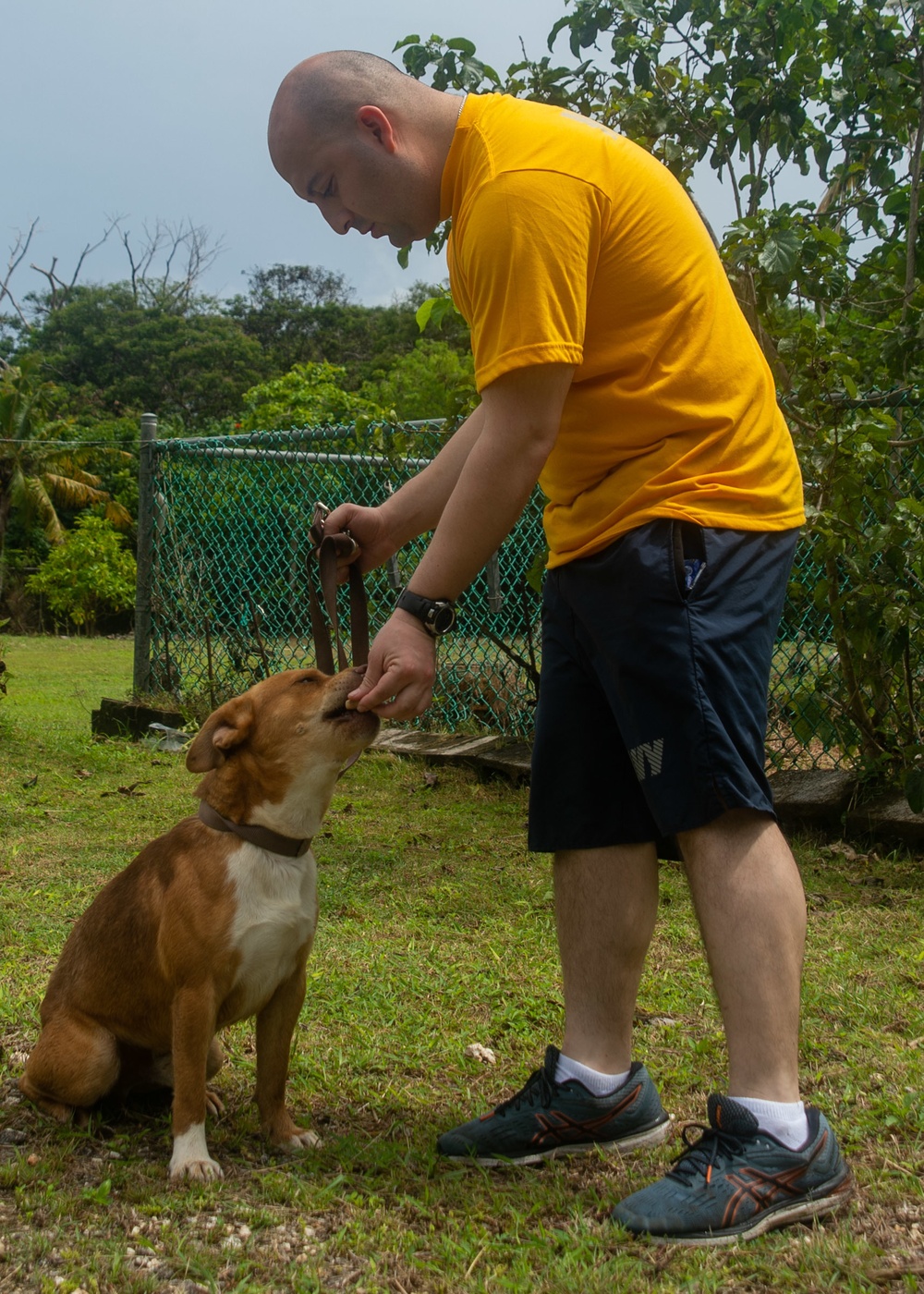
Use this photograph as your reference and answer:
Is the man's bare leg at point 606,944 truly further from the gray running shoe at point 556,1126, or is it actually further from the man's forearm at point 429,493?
the man's forearm at point 429,493

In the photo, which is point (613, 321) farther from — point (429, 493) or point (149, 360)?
point (149, 360)

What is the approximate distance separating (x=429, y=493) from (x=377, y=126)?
33.2 inches

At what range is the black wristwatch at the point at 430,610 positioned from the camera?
2.28 meters

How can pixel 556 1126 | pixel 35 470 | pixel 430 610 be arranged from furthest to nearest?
pixel 35 470 < pixel 556 1126 < pixel 430 610

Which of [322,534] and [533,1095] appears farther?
[322,534]

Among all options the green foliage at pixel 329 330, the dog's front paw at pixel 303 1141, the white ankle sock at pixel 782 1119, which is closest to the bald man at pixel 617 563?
the white ankle sock at pixel 782 1119

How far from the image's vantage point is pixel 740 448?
2.23 metres

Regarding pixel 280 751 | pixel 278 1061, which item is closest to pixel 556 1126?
pixel 278 1061

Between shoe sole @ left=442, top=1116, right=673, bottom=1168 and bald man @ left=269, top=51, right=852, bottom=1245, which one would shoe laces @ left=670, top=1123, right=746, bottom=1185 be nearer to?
bald man @ left=269, top=51, right=852, bottom=1245

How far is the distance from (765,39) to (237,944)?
4.68 m

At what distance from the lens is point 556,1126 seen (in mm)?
2406

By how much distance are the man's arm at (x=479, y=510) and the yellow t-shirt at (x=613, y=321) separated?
56 mm

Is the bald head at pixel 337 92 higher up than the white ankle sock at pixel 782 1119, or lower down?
higher up

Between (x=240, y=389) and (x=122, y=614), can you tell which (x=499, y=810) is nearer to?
(x=122, y=614)
